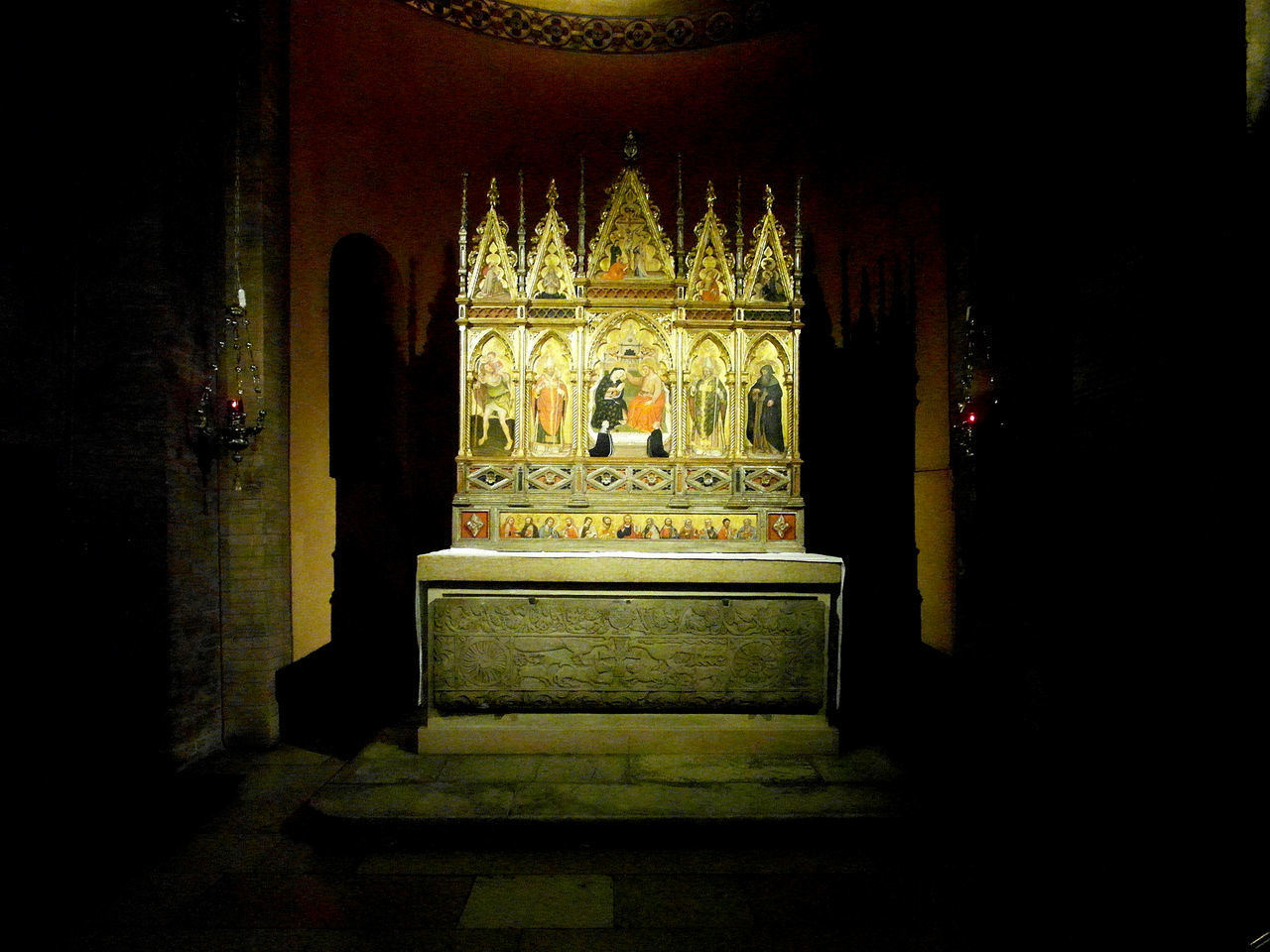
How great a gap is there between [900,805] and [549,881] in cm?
179

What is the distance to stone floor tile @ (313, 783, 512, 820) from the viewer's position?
11.0 ft

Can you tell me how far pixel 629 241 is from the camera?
15.0 feet

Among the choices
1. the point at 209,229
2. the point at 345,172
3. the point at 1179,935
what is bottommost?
the point at 1179,935

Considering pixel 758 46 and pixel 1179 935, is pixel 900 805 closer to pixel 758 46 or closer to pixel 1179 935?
pixel 1179 935

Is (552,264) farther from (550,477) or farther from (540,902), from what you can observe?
(540,902)

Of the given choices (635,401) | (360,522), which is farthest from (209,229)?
(635,401)

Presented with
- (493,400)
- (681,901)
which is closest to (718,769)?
(681,901)


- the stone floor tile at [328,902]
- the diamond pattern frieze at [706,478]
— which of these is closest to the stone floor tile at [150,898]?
the stone floor tile at [328,902]

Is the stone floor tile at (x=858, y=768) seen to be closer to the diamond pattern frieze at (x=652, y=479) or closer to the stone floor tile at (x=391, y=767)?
the diamond pattern frieze at (x=652, y=479)

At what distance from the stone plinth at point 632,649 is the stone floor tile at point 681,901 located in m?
1.03

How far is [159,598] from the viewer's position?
13.7 feet

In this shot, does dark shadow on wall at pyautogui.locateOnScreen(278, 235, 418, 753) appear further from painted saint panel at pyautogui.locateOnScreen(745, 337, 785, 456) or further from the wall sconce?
painted saint panel at pyautogui.locateOnScreen(745, 337, 785, 456)

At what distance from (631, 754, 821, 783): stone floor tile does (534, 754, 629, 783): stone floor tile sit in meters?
0.09

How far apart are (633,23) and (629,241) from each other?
256 centimetres
